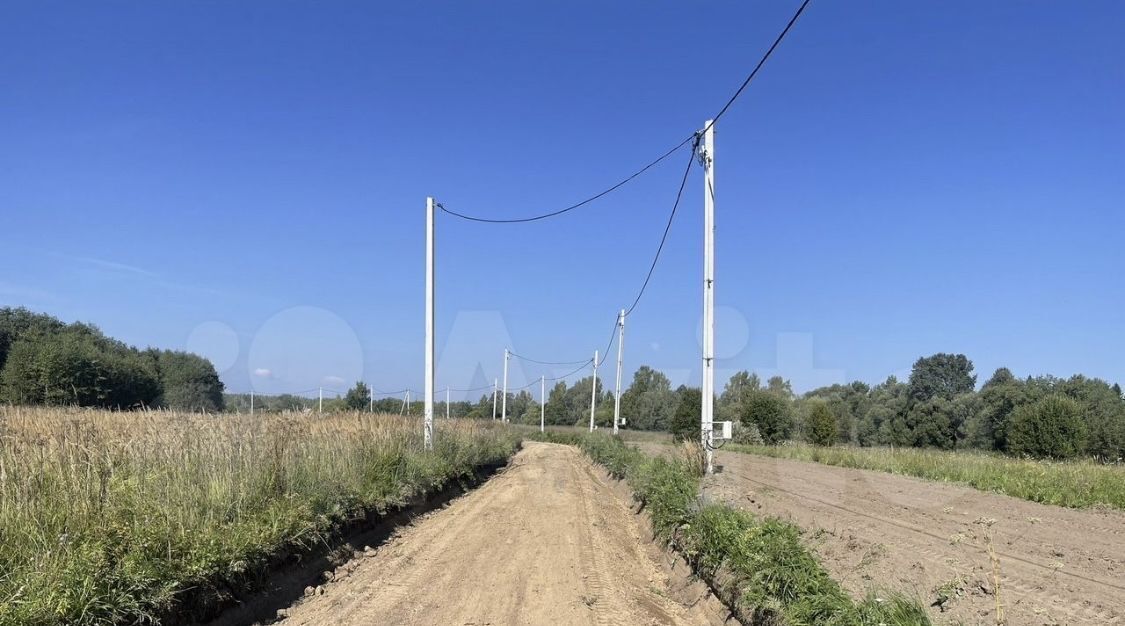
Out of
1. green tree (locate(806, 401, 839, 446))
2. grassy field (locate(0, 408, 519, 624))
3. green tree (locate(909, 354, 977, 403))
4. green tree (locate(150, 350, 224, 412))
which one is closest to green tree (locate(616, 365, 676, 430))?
green tree (locate(806, 401, 839, 446))

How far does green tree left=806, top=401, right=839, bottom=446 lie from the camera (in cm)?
5632

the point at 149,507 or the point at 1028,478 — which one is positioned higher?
the point at 149,507

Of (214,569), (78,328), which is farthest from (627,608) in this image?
(78,328)

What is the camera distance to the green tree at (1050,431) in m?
43.4

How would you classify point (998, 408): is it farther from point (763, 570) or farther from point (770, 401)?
point (763, 570)

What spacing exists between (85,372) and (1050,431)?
55.6 metres

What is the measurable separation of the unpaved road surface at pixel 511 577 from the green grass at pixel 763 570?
45 cm

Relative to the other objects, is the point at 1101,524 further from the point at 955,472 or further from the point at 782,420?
the point at 782,420

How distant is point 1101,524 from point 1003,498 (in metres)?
3.20

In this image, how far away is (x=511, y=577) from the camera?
24.5 feet

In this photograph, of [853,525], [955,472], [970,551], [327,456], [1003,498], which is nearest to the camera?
[970,551]

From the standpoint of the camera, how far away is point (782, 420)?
5828 cm

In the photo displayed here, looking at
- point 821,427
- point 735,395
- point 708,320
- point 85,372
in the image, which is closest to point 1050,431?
point 821,427

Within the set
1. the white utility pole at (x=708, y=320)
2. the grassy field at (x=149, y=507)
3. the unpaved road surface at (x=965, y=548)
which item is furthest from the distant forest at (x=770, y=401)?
the unpaved road surface at (x=965, y=548)
